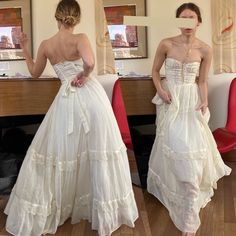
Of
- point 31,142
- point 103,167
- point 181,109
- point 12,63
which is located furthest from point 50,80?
point 181,109

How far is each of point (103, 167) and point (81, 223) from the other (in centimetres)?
30

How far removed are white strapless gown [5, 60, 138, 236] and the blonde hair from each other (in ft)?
0.48

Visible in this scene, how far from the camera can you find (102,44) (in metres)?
1.08

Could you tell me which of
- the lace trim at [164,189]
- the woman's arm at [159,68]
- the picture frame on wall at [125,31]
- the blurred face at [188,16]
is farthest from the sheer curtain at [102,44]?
the lace trim at [164,189]

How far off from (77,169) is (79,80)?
34 cm

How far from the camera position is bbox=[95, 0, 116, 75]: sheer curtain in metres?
1.04

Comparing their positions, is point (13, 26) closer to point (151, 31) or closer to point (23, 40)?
point (23, 40)

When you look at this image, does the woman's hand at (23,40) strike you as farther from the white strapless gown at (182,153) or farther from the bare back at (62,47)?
the white strapless gown at (182,153)

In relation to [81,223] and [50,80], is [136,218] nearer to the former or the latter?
[81,223]

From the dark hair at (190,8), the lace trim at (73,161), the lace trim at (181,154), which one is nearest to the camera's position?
the dark hair at (190,8)

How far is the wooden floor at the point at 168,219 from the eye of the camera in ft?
3.78

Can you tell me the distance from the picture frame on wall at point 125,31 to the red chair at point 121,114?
0.43ft

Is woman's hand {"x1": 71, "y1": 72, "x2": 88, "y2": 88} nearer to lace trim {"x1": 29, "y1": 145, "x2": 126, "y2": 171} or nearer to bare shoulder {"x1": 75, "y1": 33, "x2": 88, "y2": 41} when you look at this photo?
bare shoulder {"x1": 75, "y1": 33, "x2": 88, "y2": 41}

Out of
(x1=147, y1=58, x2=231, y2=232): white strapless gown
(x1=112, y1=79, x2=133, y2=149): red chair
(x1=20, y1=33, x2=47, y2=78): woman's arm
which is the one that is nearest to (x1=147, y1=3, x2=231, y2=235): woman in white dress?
(x1=147, y1=58, x2=231, y2=232): white strapless gown
